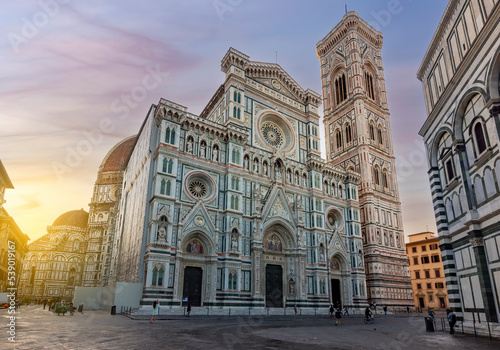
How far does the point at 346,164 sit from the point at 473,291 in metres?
38.0

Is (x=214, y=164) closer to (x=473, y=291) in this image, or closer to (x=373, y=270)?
(x=473, y=291)

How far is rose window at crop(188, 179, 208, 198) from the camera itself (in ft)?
105

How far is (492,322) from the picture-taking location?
14297 mm

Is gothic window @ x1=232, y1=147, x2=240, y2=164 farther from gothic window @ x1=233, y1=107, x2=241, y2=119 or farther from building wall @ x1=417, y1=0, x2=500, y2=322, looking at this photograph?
building wall @ x1=417, y1=0, x2=500, y2=322

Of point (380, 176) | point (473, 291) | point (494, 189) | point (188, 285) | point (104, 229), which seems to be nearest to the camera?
point (494, 189)

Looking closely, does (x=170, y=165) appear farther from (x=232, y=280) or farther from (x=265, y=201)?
(x=232, y=280)

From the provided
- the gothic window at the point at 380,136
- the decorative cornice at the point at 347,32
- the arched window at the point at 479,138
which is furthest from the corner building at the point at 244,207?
the arched window at the point at 479,138

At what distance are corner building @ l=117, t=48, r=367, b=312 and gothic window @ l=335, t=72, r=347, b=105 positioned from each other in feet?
41.6

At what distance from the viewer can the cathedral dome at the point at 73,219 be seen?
78.1 meters

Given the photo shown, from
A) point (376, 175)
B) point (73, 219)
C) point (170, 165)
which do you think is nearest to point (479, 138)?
point (170, 165)

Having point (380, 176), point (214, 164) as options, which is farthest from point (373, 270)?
point (214, 164)

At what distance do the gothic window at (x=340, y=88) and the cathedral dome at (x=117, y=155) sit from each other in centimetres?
4749

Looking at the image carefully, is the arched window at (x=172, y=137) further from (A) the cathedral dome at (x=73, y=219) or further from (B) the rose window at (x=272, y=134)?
(A) the cathedral dome at (x=73, y=219)

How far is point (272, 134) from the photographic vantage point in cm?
4197
